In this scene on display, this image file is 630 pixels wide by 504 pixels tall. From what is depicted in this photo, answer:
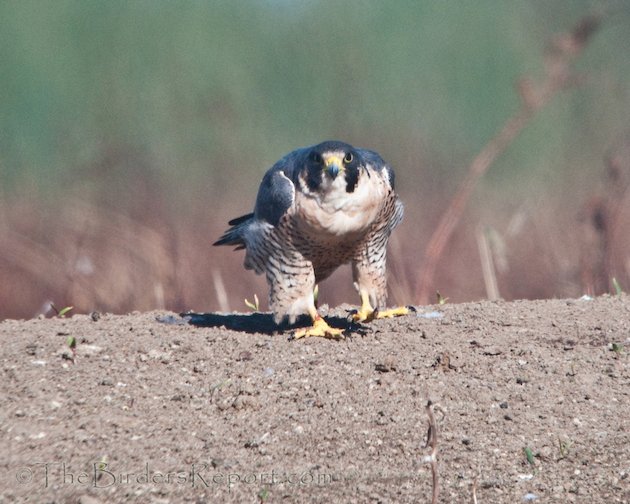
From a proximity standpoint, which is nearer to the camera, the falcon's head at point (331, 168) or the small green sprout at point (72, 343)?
the small green sprout at point (72, 343)

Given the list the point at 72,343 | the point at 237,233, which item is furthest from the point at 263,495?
the point at 237,233

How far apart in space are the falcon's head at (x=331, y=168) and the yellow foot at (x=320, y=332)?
2.15 feet

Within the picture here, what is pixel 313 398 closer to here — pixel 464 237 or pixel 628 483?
pixel 628 483

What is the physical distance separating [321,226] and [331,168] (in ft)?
0.95

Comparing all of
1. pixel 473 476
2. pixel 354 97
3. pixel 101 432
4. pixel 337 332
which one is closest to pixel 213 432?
pixel 101 432

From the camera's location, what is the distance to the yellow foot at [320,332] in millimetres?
5039

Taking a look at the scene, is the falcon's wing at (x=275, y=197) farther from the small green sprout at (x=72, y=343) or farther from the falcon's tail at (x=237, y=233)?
the small green sprout at (x=72, y=343)

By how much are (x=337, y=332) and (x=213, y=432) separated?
1.31 m

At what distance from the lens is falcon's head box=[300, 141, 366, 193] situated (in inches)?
197

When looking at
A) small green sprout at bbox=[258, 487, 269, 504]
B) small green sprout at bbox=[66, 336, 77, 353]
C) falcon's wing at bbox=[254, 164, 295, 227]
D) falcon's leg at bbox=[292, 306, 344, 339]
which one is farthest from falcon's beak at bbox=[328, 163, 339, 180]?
small green sprout at bbox=[258, 487, 269, 504]

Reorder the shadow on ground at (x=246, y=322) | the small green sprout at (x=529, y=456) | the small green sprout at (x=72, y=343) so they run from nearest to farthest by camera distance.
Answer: the small green sprout at (x=529, y=456)
the small green sprout at (x=72, y=343)
the shadow on ground at (x=246, y=322)

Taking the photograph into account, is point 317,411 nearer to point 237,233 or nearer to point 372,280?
point 372,280

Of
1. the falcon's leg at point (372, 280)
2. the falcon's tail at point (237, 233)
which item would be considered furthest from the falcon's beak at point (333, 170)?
the falcon's tail at point (237, 233)

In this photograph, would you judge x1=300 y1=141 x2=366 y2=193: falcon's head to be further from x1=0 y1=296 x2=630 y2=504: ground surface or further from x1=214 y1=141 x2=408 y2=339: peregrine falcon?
x1=0 y1=296 x2=630 y2=504: ground surface
